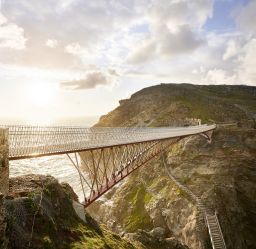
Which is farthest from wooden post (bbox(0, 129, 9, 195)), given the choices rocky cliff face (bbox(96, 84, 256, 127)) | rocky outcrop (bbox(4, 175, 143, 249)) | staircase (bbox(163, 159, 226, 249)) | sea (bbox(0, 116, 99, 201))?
rocky cliff face (bbox(96, 84, 256, 127))

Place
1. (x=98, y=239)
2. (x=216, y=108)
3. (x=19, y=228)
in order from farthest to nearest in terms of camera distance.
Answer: (x=216, y=108) < (x=98, y=239) < (x=19, y=228)

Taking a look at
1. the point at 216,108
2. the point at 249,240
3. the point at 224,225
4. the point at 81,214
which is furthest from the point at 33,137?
the point at 216,108

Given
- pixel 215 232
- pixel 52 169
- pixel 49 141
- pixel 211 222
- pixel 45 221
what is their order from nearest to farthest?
1. pixel 45 221
2. pixel 49 141
3. pixel 215 232
4. pixel 211 222
5. pixel 52 169

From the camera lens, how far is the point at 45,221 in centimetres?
1816

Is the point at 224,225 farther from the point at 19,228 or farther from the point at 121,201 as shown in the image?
the point at 19,228

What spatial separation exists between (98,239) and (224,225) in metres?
29.2

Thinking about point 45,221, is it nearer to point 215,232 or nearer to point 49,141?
point 49,141

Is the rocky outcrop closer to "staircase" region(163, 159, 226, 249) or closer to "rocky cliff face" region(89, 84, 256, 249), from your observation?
"rocky cliff face" region(89, 84, 256, 249)

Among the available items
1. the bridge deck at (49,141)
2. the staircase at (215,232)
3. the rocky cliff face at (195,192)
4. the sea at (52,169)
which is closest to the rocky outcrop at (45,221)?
the bridge deck at (49,141)

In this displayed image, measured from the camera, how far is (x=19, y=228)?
16281 millimetres

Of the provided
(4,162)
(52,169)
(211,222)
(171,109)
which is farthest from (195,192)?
(171,109)

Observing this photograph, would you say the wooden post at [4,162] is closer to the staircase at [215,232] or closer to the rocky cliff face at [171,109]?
the staircase at [215,232]

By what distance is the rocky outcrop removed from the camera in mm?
16328

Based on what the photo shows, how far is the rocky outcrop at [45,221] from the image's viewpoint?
1633 centimetres
